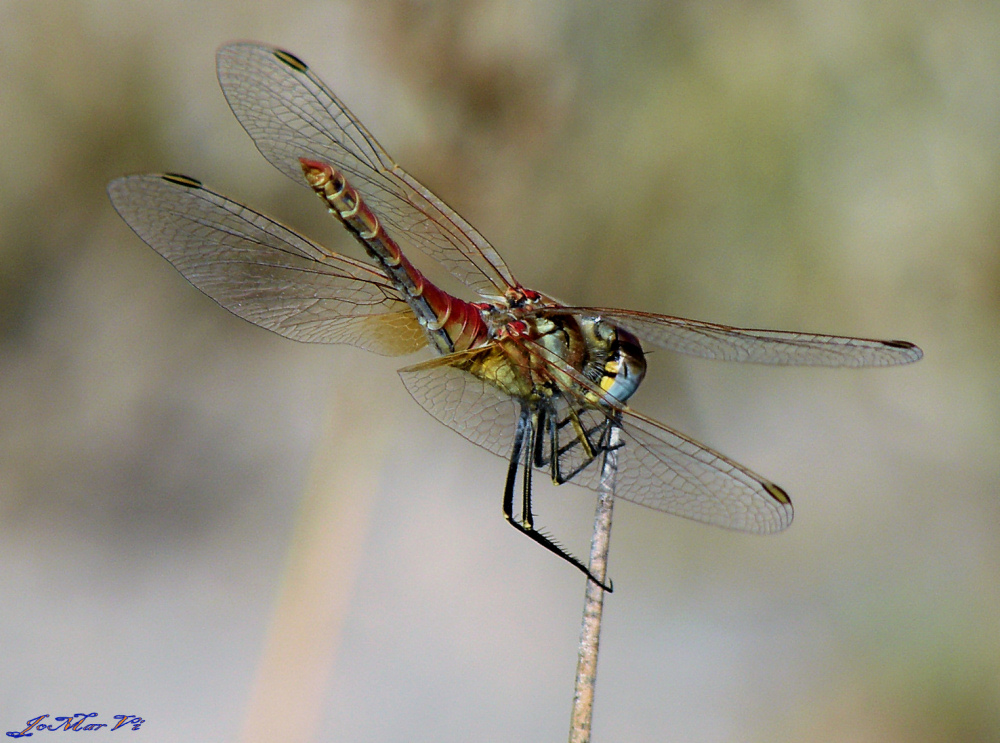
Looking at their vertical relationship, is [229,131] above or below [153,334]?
above

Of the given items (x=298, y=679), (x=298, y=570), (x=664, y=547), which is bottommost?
(x=298, y=679)

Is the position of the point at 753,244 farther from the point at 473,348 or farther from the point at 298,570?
the point at 298,570

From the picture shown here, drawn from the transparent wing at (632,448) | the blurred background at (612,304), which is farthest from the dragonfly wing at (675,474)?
the blurred background at (612,304)

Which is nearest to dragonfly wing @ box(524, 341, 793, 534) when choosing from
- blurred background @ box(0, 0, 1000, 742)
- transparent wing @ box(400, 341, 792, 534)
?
transparent wing @ box(400, 341, 792, 534)

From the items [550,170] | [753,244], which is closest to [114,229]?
[550,170]

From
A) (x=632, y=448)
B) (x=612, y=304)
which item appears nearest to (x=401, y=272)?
(x=632, y=448)
